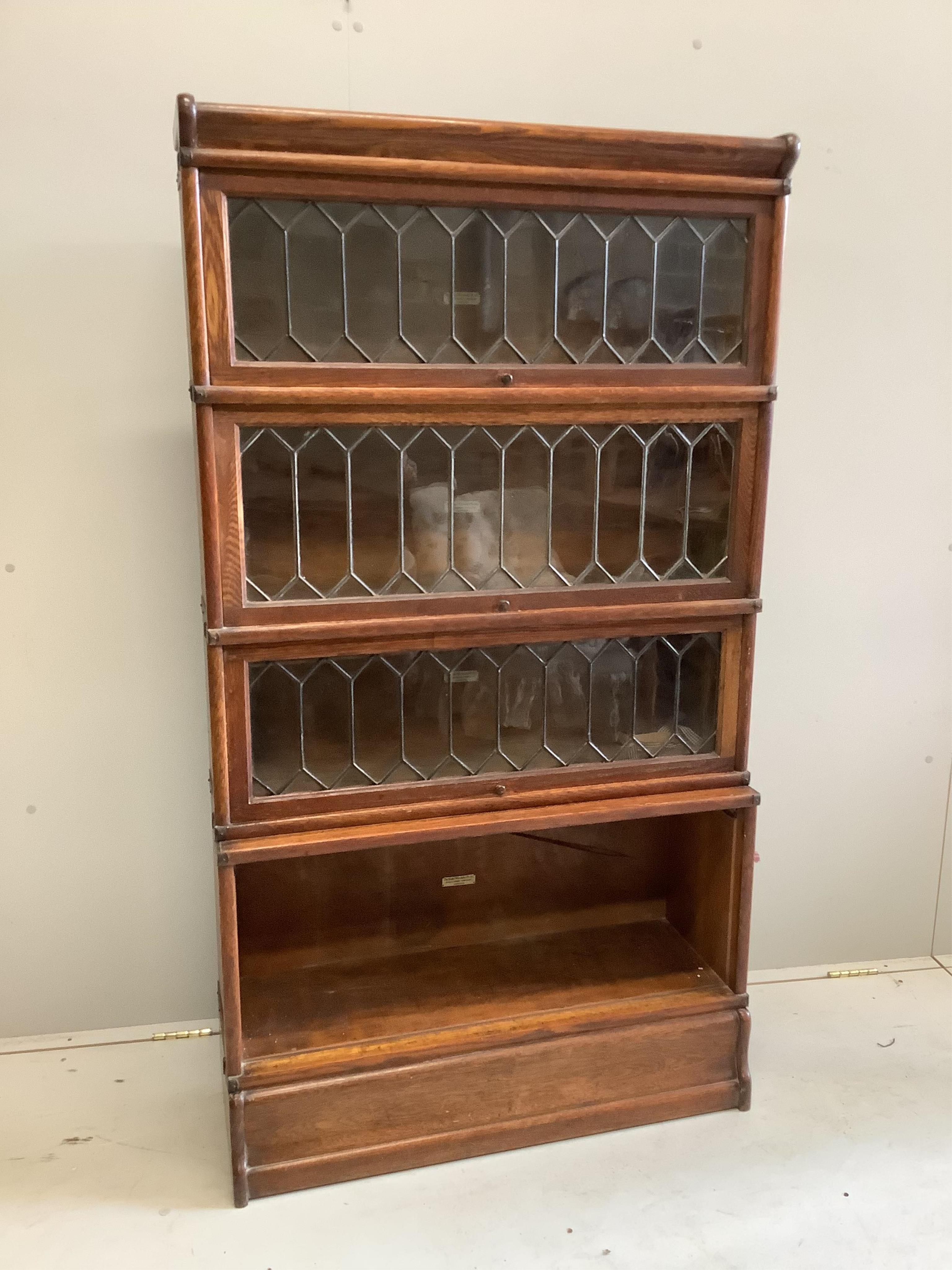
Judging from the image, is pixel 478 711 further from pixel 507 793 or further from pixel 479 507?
pixel 479 507

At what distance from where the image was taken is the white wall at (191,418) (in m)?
1.72

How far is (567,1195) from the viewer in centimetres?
162

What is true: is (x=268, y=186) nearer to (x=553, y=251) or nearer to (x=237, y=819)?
(x=553, y=251)

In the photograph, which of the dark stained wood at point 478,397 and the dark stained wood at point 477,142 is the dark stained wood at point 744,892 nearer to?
the dark stained wood at point 478,397

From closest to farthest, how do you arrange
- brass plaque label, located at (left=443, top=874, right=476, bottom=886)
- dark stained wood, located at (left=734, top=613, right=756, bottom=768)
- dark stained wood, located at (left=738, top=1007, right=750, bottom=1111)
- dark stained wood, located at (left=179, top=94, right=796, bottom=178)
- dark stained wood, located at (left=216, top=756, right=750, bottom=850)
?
dark stained wood, located at (left=179, top=94, right=796, bottom=178), dark stained wood, located at (left=216, top=756, right=750, bottom=850), dark stained wood, located at (left=734, top=613, right=756, bottom=768), dark stained wood, located at (left=738, top=1007, right=750, bottom=1111), brass plaque label, located at (left=443, top=874, right=476, bottom=886)

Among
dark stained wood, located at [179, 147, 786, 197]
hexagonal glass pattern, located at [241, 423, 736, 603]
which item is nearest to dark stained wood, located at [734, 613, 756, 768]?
hexagonal glass pattern, located at [241, 423, 736, 603]

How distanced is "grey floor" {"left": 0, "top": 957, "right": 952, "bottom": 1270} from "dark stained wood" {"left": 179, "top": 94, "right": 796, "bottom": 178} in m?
1.60

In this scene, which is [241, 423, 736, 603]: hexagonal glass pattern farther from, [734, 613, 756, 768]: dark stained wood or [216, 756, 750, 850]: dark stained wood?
[216, 756, 750, 850]: dark stained wood

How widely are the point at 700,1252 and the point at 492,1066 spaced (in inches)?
16.4

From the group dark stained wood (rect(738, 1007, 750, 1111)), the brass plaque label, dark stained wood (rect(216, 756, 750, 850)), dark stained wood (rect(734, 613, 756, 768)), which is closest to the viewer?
dark stained wood (rect(216, 756, 750, 850))

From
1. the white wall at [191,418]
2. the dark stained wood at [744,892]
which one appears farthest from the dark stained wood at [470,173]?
the dark stained wood at [744,892]

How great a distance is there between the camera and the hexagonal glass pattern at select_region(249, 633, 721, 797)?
1.57 meters

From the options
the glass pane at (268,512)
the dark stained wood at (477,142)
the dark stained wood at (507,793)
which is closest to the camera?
the dark stained wood at (477,142)

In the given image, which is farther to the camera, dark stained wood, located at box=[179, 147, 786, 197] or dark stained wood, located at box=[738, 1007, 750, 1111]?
dark stained wood, located at box=[738, 1007, 750, 1111]
